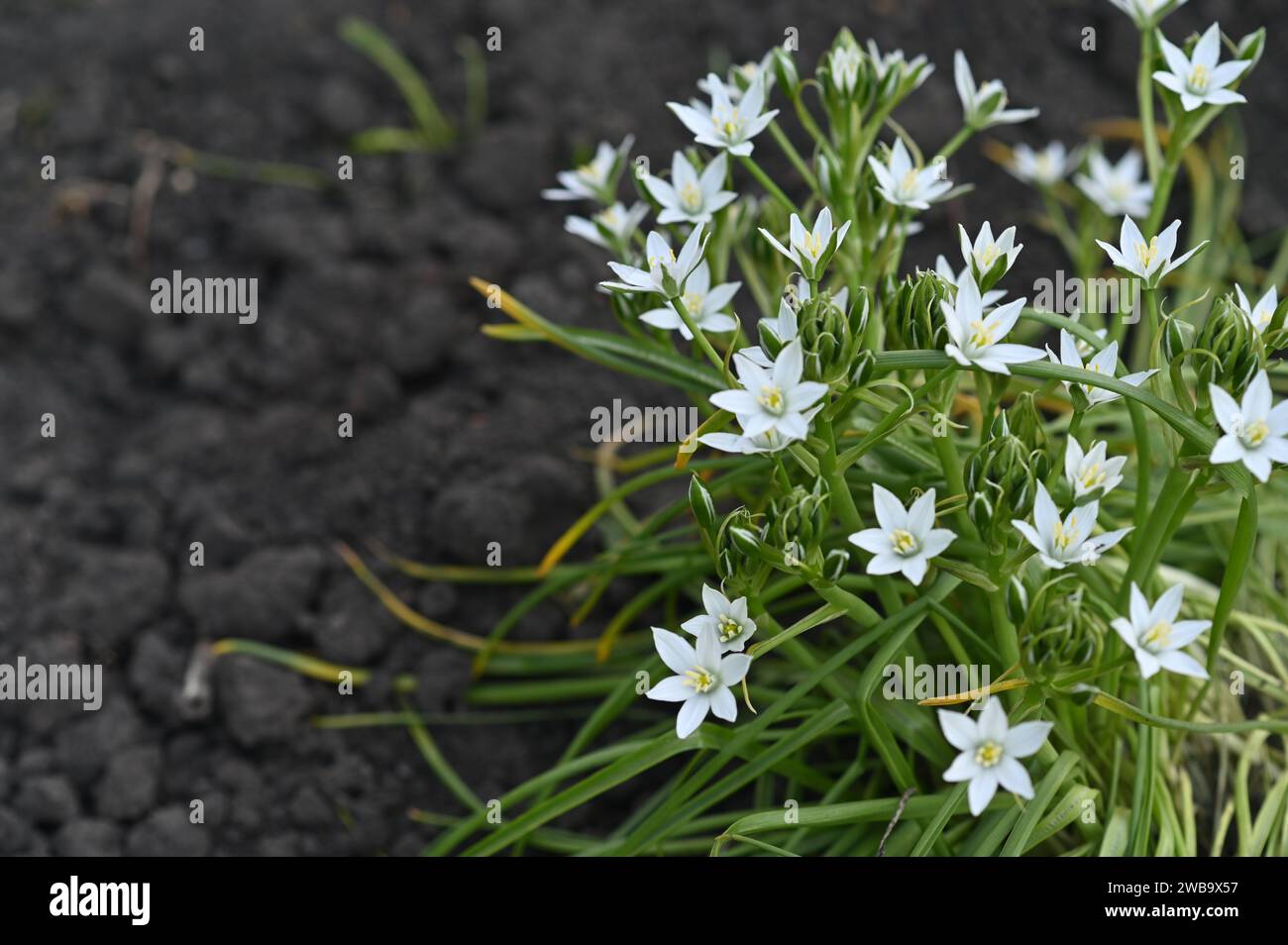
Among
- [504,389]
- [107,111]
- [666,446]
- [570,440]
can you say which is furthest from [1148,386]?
[107,111]

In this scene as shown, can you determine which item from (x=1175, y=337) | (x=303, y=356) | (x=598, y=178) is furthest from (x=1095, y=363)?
(x=303, y=356)

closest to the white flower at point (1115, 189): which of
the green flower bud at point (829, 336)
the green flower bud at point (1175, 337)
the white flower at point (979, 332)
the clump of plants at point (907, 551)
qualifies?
the clump of plants at point (907, 551)

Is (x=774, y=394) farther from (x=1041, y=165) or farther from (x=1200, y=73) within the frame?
(x=1041, y=165)

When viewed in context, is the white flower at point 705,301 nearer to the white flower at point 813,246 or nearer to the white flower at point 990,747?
the white flower at point 813,246

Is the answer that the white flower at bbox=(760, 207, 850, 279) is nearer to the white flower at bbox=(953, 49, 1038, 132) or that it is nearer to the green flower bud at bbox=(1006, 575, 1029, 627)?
the green flower bud at bbox=(1006, 575, 1029, 627)

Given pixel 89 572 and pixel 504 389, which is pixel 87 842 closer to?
pixel 89 572

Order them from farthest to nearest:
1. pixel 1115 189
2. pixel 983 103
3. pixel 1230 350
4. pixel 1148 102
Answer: pixel 1115 189, pixel 1148 102, pixel 983 103, pixel 1230 350
